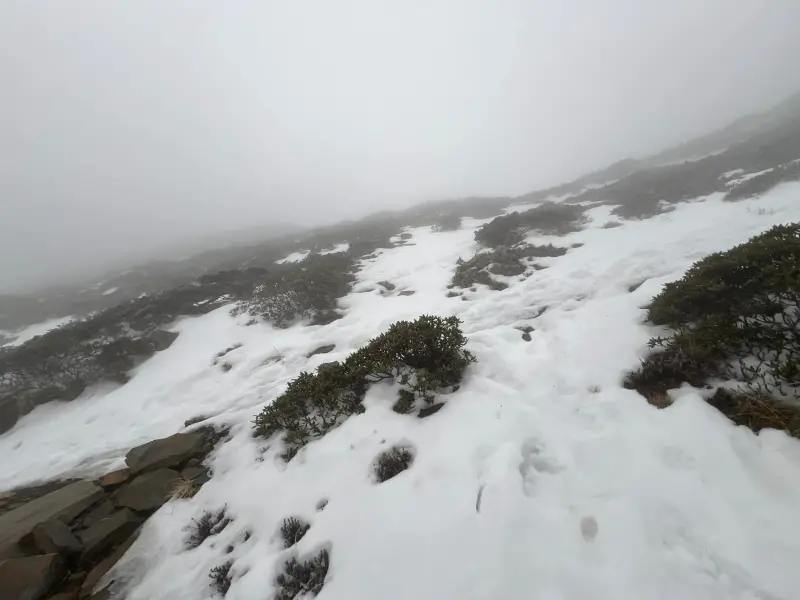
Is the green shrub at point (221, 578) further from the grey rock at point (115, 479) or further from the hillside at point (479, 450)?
the grey rock at point (115, 479)

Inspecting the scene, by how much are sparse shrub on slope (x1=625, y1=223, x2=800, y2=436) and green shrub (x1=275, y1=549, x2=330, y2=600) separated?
4691mm

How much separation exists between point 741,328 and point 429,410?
173 inches

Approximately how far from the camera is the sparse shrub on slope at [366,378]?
5.61 m

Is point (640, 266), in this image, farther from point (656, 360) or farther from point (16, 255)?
point (16, 255)

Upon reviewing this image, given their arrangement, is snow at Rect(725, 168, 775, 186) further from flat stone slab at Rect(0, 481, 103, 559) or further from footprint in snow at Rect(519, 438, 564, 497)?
flat stone slab at Rect(0, 481, 103, 559)

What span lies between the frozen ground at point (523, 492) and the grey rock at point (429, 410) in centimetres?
17

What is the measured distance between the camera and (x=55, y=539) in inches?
189

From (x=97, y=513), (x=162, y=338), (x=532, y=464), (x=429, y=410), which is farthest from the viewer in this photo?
(x=162, y=338)

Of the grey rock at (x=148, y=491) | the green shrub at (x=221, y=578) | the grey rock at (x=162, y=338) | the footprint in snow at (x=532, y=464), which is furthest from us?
the grey rock at (x=162, y=338)

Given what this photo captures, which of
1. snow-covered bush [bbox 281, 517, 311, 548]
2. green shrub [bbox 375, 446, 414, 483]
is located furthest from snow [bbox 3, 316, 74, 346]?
green shrub [bbox 375, 446, 414, 483]

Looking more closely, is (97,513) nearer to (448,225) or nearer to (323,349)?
(323,349)

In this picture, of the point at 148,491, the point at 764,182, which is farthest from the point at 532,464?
the point at 764,182

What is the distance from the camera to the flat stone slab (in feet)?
16.2

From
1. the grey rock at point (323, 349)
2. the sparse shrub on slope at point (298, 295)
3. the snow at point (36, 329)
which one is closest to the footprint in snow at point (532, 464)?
the grey rock at point (323, 349)
